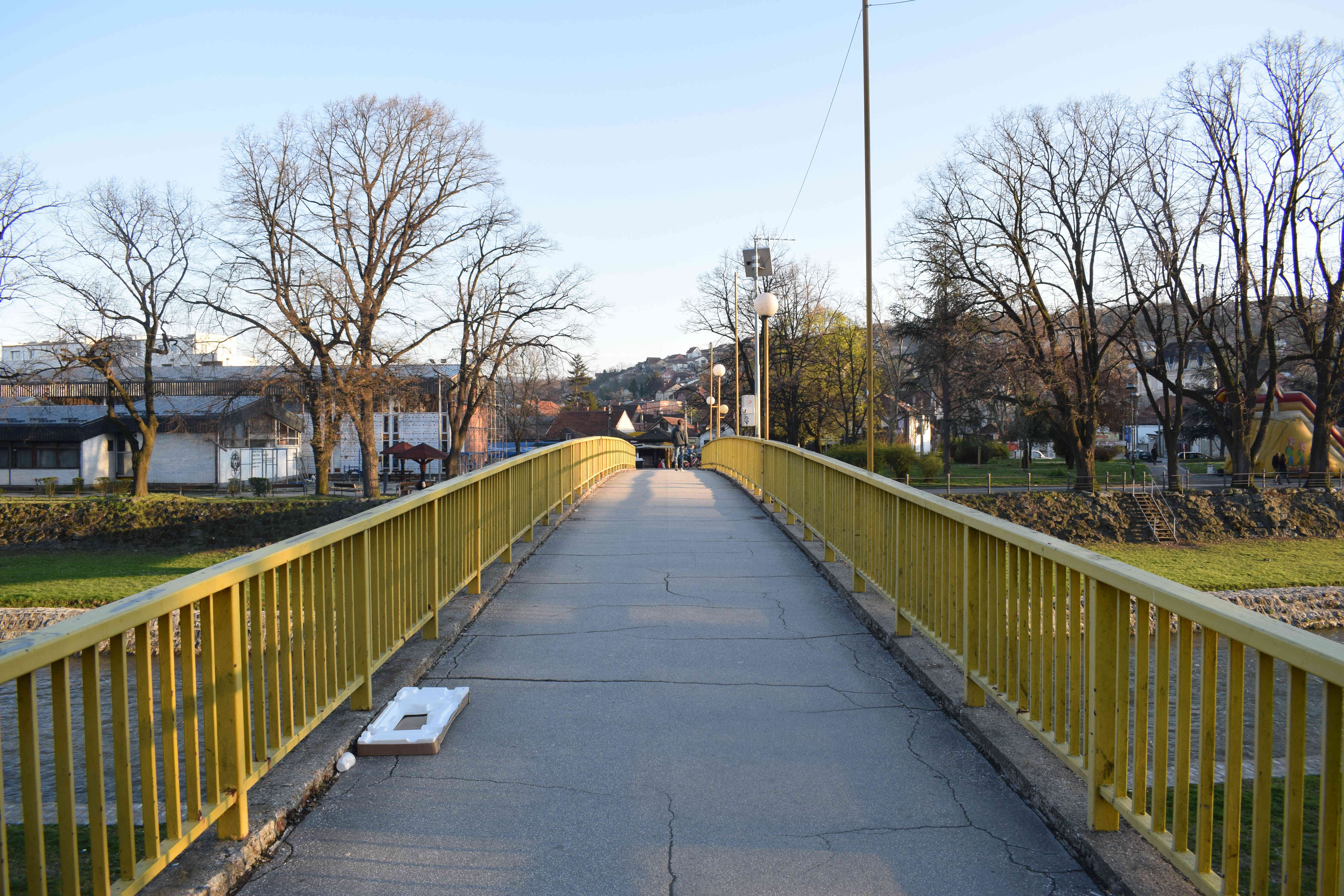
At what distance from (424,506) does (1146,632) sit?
14.0 feet

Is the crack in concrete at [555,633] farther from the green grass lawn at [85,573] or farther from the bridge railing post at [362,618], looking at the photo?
the green grass lawn at [85,573]

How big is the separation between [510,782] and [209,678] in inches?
55.3

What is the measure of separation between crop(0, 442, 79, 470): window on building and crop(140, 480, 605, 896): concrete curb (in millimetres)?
54597

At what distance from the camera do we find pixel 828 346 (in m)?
59.4

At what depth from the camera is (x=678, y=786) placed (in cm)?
399

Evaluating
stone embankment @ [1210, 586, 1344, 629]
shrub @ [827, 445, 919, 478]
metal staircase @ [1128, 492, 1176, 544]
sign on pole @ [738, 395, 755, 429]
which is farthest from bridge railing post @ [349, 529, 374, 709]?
shrub @ [827, 445, 919, 478]

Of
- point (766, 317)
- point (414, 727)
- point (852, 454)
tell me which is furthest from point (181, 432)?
point (414, 727)

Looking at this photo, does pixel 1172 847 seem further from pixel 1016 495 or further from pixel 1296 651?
pixel 1016 495

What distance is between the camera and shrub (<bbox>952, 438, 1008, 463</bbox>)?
235 feet

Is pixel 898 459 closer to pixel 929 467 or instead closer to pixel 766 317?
pixel 929 467

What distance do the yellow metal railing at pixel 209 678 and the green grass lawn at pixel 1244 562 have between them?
2402cm

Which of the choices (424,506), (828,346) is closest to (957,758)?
(424,506)

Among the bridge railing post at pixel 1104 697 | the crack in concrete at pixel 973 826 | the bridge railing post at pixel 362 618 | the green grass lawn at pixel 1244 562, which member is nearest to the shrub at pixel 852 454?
the green grass lawn at pixel 1244 562

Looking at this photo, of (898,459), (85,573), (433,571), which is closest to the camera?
(433,571)
